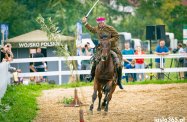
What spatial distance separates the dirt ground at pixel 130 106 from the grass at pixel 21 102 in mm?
268

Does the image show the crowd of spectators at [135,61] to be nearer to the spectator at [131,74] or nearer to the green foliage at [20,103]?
the spectator at [131,74]

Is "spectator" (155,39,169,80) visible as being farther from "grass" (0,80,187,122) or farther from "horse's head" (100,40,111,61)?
"horse's head" (100,40,111,61)

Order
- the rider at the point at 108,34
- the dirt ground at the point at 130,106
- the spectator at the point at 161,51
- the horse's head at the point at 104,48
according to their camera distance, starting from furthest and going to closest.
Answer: the spectator at the point at 161,51, the rider at the point at 108,34, the horse's head at the point at 104,48, the dirt ground at the point at 130,106

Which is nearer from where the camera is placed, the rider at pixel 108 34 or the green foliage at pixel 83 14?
the rider at pixel 108 34

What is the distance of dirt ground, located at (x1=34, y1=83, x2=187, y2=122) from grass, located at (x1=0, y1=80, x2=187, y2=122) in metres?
0.27

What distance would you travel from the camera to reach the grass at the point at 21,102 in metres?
17.0

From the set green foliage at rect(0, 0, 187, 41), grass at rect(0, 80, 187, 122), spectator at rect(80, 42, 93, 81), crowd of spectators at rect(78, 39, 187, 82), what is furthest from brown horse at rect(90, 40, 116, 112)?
green foliage at rect(0, 0, 187, 41)

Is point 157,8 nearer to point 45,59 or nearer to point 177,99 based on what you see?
point 45,59

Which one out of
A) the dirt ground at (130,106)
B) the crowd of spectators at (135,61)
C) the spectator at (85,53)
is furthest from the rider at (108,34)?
the spectator at (85,53)

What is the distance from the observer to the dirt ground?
1712 cm

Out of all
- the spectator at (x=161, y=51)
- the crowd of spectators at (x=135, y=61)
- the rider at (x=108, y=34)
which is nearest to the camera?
the rider at (x=108, y=34)

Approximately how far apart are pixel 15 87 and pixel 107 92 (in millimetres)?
8089

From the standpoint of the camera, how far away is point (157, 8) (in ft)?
229

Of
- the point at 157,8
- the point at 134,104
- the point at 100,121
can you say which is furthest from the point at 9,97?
the point at 157,8
